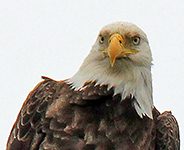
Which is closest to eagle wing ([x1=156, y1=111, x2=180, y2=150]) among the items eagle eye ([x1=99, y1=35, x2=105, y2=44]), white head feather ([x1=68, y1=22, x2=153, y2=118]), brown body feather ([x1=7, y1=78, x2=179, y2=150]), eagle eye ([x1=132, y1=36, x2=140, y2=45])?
brown body feather ([x1=7, y1=78, x2=179, y2=150])

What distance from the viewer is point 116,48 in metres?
4.69

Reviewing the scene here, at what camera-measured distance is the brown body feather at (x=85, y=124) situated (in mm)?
4992

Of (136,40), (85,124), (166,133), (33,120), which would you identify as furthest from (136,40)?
(33,120)

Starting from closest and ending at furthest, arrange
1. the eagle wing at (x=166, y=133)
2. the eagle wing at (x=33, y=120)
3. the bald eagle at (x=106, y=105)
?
the bald eagle at (x=106, y=105) → the eagle wing at (x=33, y=120) → the eagle wing at (x=166, y=133)

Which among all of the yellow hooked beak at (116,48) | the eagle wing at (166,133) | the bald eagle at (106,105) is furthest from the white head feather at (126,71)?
the eagle wing at (166,133)

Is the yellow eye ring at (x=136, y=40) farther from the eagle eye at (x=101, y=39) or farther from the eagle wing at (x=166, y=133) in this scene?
the eagle wing at (x=166, y=133)

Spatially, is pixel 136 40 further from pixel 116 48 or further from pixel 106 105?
pixel 106 105

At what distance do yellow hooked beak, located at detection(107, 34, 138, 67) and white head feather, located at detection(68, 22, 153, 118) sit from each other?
0.11 meters

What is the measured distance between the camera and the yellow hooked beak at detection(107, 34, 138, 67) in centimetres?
469

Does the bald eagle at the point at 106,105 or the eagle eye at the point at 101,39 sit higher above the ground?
the eagle eye at the point at 101,39

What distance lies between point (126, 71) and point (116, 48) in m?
0.46

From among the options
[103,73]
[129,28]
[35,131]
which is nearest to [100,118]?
[103,73]

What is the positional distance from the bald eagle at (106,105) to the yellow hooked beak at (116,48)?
0.07 feet

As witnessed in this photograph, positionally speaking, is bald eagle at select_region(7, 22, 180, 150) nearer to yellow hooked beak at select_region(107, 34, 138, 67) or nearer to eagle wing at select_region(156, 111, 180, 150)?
yellow hooked beak at select_region(107, 34, 138, 67)
